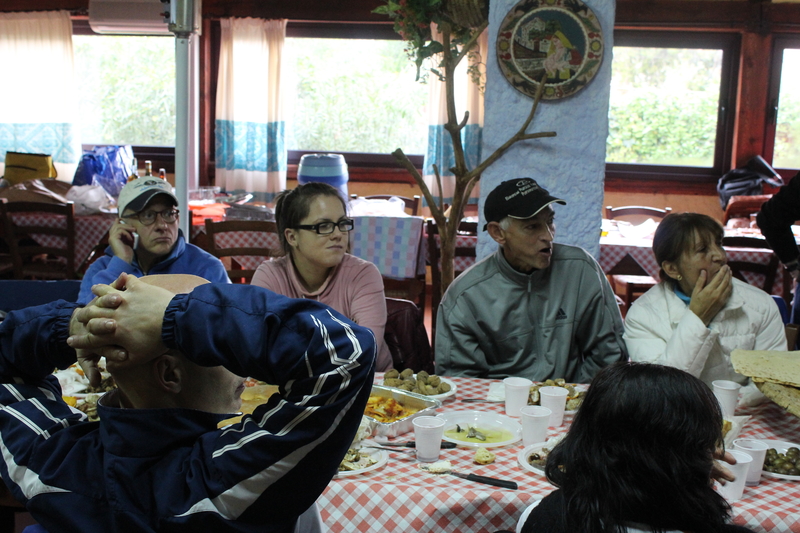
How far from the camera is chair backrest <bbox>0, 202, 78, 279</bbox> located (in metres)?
4.77

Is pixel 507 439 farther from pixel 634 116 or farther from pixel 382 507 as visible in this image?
pixel 634 116

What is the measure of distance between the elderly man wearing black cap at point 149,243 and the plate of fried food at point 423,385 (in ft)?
3.11

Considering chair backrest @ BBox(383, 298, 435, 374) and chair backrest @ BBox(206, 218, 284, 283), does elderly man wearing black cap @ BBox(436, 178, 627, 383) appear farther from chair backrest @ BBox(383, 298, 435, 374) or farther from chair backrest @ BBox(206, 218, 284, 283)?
chair backrest @ BBox(206, 218, 284, 283)

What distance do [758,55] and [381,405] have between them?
19.4 feet

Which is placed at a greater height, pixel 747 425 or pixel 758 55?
pixel 758 55

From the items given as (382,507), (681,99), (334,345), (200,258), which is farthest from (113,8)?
(334,345)

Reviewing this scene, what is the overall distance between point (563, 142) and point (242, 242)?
2.19m

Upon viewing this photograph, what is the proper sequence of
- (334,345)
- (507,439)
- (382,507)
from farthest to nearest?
(507,439)
(382,507)
(334,345)

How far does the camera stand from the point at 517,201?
2.59 m

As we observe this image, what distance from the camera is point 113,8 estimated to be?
6.27m

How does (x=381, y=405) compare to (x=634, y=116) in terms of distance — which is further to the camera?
(x=634, y=116)

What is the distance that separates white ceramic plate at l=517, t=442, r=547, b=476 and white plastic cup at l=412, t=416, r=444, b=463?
19 centimetres

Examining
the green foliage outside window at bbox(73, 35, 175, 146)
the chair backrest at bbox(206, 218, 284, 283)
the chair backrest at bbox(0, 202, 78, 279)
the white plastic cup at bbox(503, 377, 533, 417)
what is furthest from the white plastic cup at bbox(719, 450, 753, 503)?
the green foliage outside window at bbox(73, 35, 175, 146)

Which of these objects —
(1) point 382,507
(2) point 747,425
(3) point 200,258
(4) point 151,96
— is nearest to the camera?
(1) point 382,507
